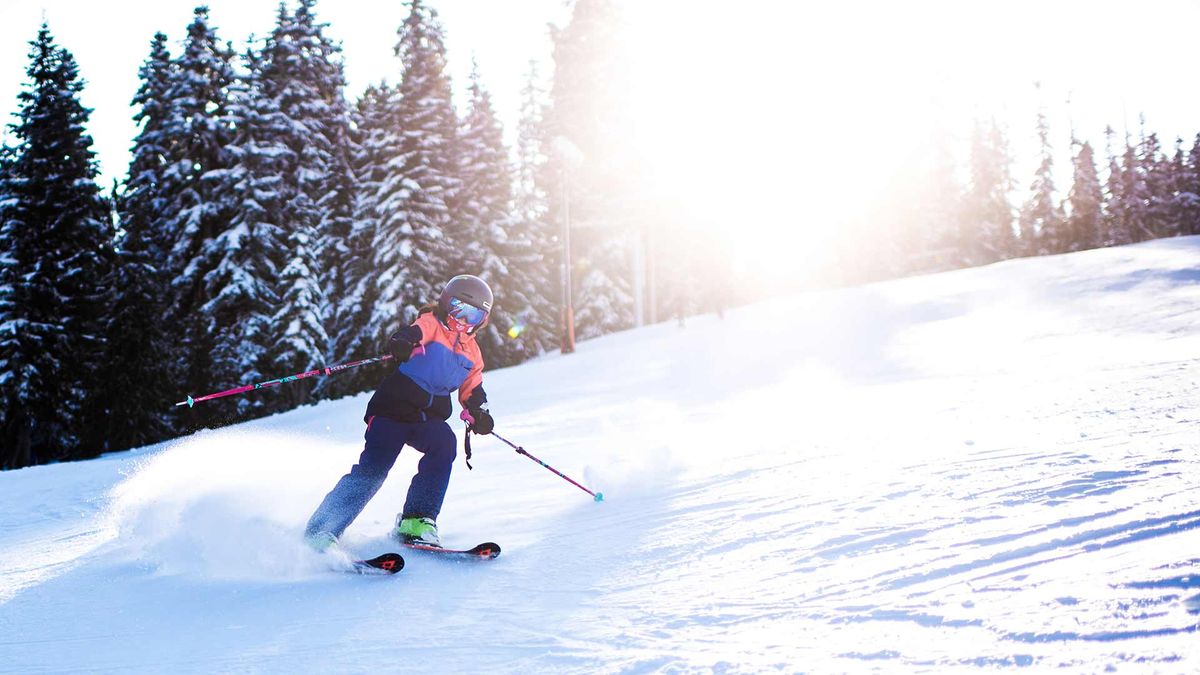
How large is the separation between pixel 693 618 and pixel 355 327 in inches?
1016

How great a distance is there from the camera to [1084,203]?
185 feet

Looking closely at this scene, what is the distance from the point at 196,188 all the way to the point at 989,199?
1970 inches

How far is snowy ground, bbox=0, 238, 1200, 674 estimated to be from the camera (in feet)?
9.53

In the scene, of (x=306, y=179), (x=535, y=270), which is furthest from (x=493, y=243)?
(x=306, y=179)

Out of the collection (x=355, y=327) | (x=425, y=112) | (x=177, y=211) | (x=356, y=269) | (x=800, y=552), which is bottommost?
(x=800, y=552)

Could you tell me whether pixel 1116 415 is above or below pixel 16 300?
below

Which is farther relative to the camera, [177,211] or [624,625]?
[177,211]

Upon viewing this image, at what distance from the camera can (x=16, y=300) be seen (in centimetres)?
2042

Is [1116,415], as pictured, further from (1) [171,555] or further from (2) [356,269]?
(2) [356,269]

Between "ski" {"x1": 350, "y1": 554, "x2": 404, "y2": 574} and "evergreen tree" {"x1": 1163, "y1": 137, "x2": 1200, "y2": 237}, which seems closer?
"ski" {"x1": 350, "y1": 554, "x2": 404, "y2": 574}

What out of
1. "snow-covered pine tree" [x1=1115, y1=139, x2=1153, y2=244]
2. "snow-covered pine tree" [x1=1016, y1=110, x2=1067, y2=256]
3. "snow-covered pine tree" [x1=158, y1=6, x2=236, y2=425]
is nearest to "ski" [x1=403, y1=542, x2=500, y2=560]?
"snow-covered pine tree" [x1=158, y1=6, x2=236, y2=425]

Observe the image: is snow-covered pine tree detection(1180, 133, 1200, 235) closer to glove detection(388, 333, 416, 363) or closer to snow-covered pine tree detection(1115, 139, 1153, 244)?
snow-covered pine tree detection(1115, 139, 1153, 244)

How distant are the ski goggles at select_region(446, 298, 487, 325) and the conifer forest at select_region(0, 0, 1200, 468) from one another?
64.5 feet

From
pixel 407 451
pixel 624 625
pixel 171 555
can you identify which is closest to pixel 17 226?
pixel 407 451
